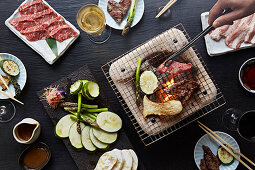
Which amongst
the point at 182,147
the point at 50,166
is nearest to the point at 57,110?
the point at 50,166

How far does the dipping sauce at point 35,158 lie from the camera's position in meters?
4.32

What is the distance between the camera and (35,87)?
459 cm

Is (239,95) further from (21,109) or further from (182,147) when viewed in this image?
(21,109)

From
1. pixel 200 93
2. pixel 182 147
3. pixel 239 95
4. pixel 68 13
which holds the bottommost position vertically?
pixel 182 147

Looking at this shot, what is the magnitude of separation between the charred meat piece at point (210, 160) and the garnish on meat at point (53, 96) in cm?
241

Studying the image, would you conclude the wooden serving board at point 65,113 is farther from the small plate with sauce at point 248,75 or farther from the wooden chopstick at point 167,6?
the small plate with sauce at point 248,75

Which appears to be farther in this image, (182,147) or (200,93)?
(182,147)

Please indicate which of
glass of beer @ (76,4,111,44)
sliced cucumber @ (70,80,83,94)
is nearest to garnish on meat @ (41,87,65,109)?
sliced cucumber @ (70,80,83,94)

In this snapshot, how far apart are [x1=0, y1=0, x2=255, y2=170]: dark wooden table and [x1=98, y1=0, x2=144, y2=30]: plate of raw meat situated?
0.50 ft

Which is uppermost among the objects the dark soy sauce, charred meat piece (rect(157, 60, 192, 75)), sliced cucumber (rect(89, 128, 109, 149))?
charred meat piece (rect(157, 60, 192, 75))

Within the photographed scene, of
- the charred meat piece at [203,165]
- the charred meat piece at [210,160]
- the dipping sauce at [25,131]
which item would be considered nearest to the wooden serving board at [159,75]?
the charred meat piece at [210,160]

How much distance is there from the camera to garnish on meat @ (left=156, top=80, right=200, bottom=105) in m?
3.81

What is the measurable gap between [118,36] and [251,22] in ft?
6.91

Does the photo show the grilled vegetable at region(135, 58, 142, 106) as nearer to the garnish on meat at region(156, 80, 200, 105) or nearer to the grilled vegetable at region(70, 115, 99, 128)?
the garnish on meat at region(156, 80, 200, 105)
